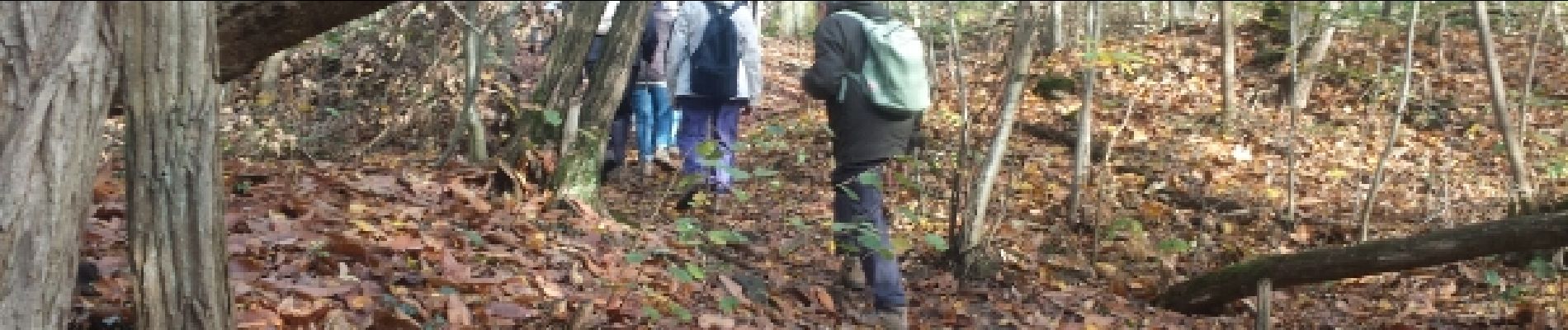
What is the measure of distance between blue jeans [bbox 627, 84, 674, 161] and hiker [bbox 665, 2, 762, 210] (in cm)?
47

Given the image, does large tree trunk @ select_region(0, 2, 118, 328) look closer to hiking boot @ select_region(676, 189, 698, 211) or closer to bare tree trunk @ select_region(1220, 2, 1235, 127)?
hiking boot @ select_region(676, 189, 698, 211)

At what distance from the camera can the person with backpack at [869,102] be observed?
4891mm

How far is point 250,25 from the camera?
2428 millimetres

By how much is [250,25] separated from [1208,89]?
41.3 ft

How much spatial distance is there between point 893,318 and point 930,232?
2.38 meters

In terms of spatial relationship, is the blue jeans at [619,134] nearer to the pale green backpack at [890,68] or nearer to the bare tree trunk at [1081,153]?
the bare tree trunk at [1081,153]

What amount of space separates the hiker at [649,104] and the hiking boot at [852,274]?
7.36 feet

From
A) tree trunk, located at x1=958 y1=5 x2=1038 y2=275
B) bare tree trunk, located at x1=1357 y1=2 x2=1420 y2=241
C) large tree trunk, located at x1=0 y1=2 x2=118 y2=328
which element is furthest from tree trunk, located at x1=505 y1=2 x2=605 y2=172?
bare tree trunk, located at x1=1357 y1=2 x2=1420 y2=241

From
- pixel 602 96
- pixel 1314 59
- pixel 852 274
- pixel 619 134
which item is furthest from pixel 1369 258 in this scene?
pixel 1314 59

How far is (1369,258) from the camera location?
553 centimetres

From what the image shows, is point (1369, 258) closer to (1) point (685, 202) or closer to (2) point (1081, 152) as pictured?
(2) point (1081, 152)

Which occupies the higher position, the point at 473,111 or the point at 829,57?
the point at 829,57

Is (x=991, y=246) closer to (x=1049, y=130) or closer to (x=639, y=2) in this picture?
(x=639, y=2)

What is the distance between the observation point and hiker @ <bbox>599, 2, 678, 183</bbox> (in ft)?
23.9
